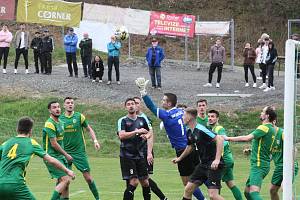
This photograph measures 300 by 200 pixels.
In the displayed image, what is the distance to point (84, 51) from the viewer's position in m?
32.3

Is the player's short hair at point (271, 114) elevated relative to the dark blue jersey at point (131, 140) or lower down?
elevated

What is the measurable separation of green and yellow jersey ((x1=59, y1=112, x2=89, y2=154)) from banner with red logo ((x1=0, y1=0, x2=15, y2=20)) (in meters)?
21.4

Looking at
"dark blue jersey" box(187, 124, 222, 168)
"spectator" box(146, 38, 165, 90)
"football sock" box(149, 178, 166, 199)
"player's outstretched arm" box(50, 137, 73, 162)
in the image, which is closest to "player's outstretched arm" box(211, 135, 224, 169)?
"dark blue jersey" box(187, 124, 222, 168)

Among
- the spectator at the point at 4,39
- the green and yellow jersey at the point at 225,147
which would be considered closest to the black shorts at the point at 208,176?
the green and yellow jersey at the point at 225,147

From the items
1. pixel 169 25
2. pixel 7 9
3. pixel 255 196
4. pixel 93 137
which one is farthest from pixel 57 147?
pixel 169 25

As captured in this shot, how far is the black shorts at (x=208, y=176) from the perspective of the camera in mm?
13584

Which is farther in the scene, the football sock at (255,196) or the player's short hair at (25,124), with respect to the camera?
the football sock at (255,196)

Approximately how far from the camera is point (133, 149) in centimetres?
1495

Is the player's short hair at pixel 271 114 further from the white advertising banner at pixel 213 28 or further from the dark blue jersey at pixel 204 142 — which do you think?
the white advertising banner at pixel 213 28

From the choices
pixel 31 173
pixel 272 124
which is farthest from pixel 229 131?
pixel 272 124

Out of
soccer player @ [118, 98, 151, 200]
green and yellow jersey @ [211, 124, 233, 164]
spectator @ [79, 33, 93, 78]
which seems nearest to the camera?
green and yellow jersey @ [211, 124, 233, 164]

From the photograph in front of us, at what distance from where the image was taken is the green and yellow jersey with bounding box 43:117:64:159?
14531 millimetres

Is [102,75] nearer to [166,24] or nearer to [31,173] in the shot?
[166,24]

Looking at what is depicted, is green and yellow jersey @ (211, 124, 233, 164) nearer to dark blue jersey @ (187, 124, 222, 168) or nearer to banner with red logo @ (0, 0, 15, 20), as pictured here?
dark blue jersey @ (187, 124, 222, 168)
